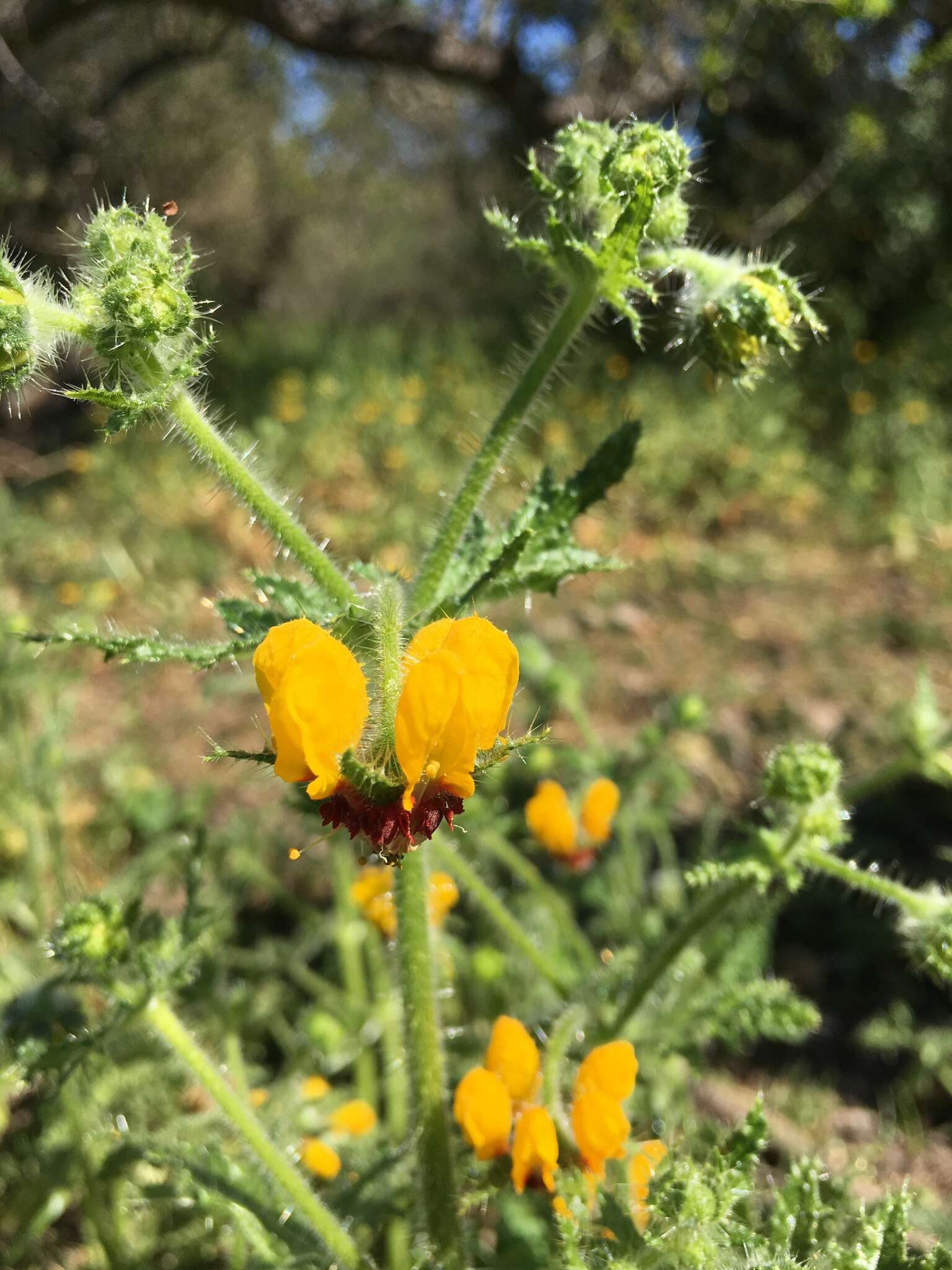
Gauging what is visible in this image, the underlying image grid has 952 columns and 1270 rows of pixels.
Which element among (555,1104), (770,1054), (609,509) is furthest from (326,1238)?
(609,509)

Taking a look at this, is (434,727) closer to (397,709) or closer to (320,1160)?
(397,709)

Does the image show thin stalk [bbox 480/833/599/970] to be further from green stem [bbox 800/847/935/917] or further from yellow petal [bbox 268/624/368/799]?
yellow petal [bbox 268/624/368/799]

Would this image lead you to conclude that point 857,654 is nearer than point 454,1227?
No

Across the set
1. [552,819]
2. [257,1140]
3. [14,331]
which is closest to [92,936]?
[257,1140]

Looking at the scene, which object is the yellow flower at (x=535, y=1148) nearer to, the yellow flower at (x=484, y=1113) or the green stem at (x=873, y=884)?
the yellow flower at (x=484, y=1113)

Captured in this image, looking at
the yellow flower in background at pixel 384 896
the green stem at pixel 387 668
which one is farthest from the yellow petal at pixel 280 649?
the yellow flower in background at pixel 384 896

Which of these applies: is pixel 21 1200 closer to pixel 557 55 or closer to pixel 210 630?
pixel 210 630
